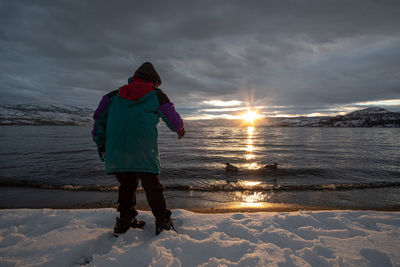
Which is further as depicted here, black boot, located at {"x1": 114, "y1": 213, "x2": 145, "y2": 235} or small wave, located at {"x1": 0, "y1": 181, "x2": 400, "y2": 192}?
small wave, located at {"x1": 0, "y1": 181, "x2": 400, "y2": 192}

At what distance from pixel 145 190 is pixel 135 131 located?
1086mm

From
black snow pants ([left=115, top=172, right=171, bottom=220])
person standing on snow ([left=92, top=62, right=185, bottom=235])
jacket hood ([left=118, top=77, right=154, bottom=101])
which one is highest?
jacket hood ([left=118, top=77, right=154, bottom=101])

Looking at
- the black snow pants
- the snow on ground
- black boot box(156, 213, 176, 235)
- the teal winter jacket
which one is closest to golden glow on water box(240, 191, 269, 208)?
the snow on ground

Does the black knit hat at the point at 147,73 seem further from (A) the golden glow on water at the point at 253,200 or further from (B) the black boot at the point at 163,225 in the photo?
(A) the golden glow on water at the point at 253,200

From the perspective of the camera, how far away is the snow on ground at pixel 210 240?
264 centimetres

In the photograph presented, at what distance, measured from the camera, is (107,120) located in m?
3.25

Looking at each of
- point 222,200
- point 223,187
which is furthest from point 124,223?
point 223,187

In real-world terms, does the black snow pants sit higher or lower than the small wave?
higher

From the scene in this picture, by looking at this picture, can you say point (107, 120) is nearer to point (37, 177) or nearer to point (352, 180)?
point (37, 177)

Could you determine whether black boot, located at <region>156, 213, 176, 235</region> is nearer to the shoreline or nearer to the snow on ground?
the snow on ground

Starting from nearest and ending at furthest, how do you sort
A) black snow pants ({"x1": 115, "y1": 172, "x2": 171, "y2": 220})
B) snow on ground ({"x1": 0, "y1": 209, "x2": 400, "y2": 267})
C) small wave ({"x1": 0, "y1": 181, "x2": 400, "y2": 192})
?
snow on ground ({"x1": 0, "y1": 209, "x2": 400, "y2": 267}) → black snow pants ({"x1": 115, "y1": 172, "x2": 171, "y2": 220}) → small wave ({"x1": 0, "y1": 181, "x2": 400, "y2": 192})

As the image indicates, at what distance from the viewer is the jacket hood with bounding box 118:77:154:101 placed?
3074 mm

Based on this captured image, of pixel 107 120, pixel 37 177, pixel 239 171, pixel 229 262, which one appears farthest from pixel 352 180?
pixel 37 177

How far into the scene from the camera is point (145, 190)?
3312mm
